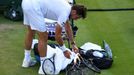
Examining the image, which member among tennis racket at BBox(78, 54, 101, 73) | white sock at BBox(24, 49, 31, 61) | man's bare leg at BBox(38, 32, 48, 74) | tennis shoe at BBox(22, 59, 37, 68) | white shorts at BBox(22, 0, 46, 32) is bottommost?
tennis shoe at BBox(22, 59, 37, 68)

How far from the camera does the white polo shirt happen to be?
6039 millimetres

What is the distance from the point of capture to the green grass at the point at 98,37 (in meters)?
6.83

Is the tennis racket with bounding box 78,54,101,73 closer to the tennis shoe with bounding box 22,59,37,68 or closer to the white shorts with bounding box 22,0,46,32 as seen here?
the white shorts with bounding box 22,0,46,32

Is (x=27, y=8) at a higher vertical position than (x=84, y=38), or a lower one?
higher

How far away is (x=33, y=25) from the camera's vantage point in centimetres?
632

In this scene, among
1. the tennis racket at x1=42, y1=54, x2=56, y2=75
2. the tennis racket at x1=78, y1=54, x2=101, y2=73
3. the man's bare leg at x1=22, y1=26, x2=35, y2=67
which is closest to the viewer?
the tennis racket at x1=78, y1=54, x2=101, y2=73

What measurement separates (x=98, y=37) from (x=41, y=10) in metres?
2.21

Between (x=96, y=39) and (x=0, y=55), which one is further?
(x=96, y=39)

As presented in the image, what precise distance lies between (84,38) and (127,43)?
2.73ft

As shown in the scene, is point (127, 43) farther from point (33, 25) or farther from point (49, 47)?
point (33, 25)

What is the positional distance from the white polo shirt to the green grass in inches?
34.6

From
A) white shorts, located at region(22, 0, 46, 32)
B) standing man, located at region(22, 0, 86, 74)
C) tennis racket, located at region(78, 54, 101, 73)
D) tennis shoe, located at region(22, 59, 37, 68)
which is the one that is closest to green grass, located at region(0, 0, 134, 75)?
tennis shoe, located at region(22, 59, 37, 68)

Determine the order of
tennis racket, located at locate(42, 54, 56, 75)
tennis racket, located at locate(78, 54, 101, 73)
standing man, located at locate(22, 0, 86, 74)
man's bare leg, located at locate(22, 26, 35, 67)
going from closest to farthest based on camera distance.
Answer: standing man, located at locate(22, 0, 86, 74)
tennis racket, located at locate(78, 54, 101, 73)
tennis racket, located at locate(42, 54, 56, 75)
man's bare leg, located at locate(22, 26, 35, 67)

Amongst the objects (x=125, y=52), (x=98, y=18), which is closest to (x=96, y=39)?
(x=125, y=52)
